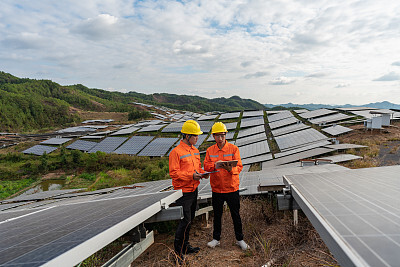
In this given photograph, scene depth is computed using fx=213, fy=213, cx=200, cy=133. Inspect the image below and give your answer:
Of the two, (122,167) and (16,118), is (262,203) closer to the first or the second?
(122,167)

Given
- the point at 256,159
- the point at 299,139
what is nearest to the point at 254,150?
the point at 256,159

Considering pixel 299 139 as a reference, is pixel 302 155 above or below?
below

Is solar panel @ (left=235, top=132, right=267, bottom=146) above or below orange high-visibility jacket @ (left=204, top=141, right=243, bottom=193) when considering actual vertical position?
below

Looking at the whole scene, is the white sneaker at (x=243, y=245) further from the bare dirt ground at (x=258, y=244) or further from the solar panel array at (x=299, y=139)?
the solar panel array at (x=299, y=139)

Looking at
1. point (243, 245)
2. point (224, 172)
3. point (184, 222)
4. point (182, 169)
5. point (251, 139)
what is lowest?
point (251, 139)

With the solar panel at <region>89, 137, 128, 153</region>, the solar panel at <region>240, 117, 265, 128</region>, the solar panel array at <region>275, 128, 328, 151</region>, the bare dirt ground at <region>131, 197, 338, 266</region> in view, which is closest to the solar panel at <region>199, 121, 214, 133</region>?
the solar panel at <region>240, 117, 265, 128</region>

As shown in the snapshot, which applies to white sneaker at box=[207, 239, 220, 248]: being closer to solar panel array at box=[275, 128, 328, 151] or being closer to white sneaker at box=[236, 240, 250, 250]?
white sneaker at box=[236, 240, 250, 250]

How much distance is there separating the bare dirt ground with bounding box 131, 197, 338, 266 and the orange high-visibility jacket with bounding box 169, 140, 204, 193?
1035 millimetres

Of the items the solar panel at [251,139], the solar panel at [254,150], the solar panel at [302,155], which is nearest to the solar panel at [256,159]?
the solar panel at [254,150]

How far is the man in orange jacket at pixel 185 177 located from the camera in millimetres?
3857

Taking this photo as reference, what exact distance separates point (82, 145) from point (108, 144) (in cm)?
353

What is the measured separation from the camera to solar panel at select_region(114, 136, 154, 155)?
2358 centimetres

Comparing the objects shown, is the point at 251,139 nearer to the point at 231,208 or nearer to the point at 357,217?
the point at 231,208

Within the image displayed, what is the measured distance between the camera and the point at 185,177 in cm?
387
